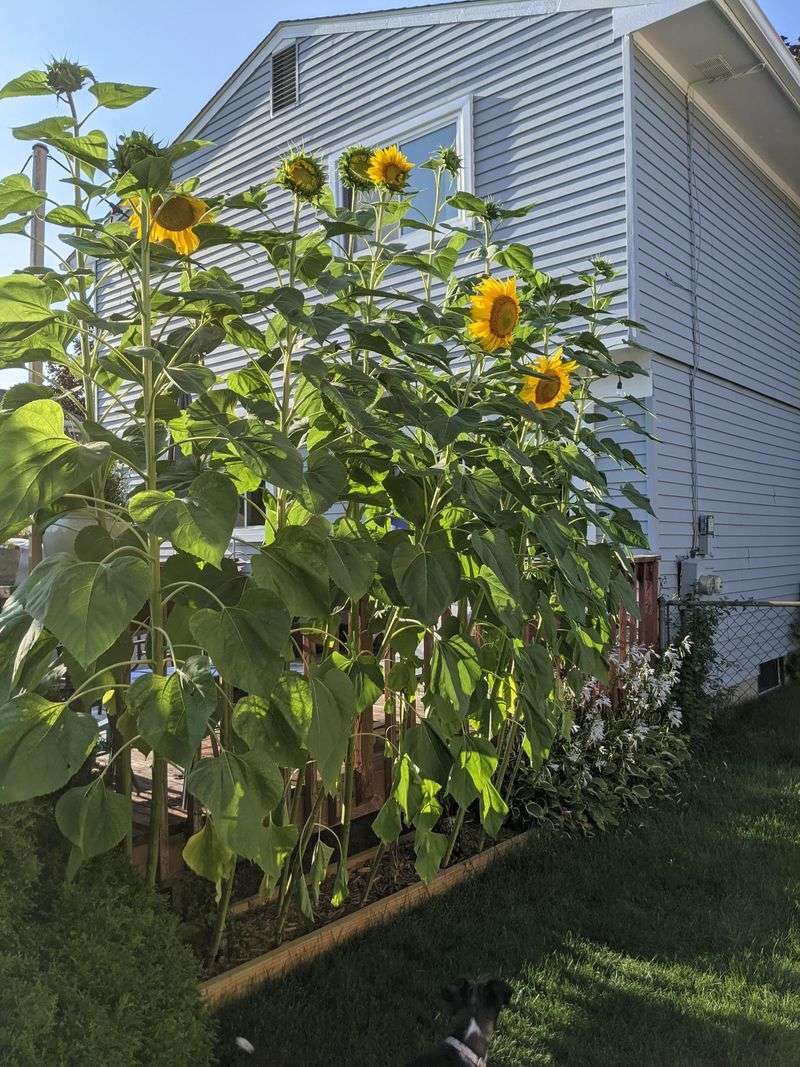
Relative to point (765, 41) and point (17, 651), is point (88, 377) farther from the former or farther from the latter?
point (765, 41)

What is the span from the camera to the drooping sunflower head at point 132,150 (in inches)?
62.8

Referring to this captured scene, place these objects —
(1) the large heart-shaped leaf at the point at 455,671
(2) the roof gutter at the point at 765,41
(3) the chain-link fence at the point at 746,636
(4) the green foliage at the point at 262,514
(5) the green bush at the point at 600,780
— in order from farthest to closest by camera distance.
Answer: (3) the chain-link fence at the point at 746,636 → (2) the roof gutter at the point at 765,41 → (5) the green bush at the point at 600,780 → (1) the large heart-shaped leaf at the point at 455,671 → (4) the green foliage at the point at 262,514

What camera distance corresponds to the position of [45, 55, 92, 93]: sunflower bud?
64.1 inches

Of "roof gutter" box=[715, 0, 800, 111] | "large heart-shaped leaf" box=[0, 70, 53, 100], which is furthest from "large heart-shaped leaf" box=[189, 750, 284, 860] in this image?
"roof gutter" box=[715, 0, 800, 111]

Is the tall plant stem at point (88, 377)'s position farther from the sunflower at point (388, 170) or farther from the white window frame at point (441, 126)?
the white window frame at point (441, 126)

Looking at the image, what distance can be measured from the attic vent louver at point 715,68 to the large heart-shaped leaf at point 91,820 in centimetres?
684

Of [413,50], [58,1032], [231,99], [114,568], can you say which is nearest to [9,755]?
[114,568]

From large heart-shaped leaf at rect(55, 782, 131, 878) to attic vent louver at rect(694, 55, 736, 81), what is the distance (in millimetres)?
6841

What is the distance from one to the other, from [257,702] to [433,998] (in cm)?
112

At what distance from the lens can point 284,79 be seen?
8.38 m

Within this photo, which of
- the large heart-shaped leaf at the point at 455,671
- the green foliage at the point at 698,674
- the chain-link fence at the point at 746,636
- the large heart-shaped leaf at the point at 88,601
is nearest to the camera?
the large heart-shaped leaf at the point at 88,601

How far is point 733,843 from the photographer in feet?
11.3

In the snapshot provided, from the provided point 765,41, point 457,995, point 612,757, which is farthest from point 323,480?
point 765,41

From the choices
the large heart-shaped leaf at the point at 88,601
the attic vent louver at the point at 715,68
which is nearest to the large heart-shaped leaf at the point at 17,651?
the large heart-shaped leaf at the point at 88,601
